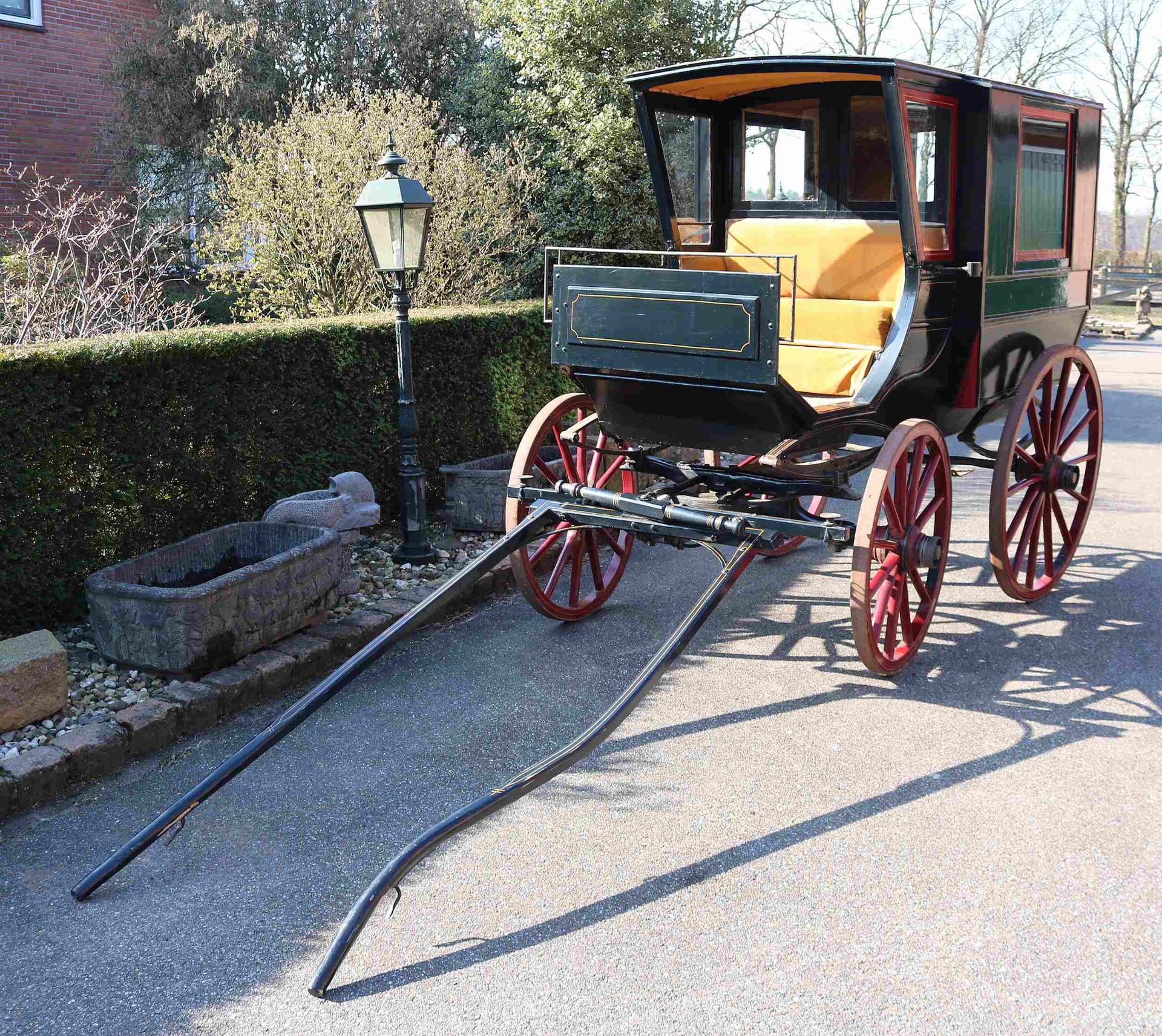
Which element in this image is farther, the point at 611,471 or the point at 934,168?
the point at 611,471

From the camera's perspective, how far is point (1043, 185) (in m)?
5.24

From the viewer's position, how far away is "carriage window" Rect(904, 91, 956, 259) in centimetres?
453

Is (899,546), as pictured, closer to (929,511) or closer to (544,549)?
(929,511)

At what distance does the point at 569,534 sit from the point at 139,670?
5.87 ft

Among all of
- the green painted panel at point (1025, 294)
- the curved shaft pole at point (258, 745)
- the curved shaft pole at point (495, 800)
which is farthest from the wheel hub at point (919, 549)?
the curved shaft pole at point (258, 745)

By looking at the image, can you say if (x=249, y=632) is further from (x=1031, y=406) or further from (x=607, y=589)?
(x=1031, y=406)

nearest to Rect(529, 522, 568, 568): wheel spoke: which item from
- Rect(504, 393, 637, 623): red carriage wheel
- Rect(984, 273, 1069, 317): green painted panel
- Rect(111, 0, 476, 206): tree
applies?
Rect(504, 393, 637, 623): red carriage wheel

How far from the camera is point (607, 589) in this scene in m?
5.25

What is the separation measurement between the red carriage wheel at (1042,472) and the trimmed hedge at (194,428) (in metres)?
3.15

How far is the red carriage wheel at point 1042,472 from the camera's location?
4.74m

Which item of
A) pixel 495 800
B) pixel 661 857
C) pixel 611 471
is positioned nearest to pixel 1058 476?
pixel 611 471

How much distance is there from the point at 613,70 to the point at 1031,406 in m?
7.79

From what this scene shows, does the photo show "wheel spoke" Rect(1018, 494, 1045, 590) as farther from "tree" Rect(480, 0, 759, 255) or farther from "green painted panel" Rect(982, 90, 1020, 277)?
"tree" Rect(480, 0, 759, 255)

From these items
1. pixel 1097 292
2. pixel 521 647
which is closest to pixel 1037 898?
pixel 521 647
